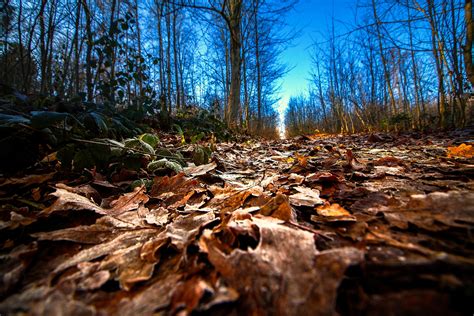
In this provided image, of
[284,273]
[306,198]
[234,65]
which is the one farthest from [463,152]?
[234,65]

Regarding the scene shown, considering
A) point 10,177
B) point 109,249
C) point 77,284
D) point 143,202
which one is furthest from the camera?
point 10,177

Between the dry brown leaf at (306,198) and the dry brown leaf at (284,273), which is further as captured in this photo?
the dry brown leaf at (306,198)

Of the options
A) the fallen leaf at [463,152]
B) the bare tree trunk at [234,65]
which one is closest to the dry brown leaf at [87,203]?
the fallen leaf at [463,152]

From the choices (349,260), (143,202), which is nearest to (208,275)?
(349,260)

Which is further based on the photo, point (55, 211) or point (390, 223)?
point (55, 211)

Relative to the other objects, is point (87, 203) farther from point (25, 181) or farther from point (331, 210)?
point (331, 210)

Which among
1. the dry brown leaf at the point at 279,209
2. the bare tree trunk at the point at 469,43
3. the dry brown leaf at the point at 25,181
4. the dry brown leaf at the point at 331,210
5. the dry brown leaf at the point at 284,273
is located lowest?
the dry brown leaf at the point at 284,273

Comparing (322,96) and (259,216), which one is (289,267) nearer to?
(259,216)

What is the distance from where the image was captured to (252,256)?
413mm

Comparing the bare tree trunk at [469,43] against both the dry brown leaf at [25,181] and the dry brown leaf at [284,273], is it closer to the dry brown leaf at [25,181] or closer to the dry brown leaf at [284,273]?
the dry brown leaf at [284,273]

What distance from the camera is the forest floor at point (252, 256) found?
33 cm

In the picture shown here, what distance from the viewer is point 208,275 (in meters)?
0.40

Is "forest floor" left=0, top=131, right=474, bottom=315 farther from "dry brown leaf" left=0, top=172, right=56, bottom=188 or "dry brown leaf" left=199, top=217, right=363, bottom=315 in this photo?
"dry brown leaf" left=0, top=172, right=56, bottom=188

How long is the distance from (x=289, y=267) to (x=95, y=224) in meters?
0.59
